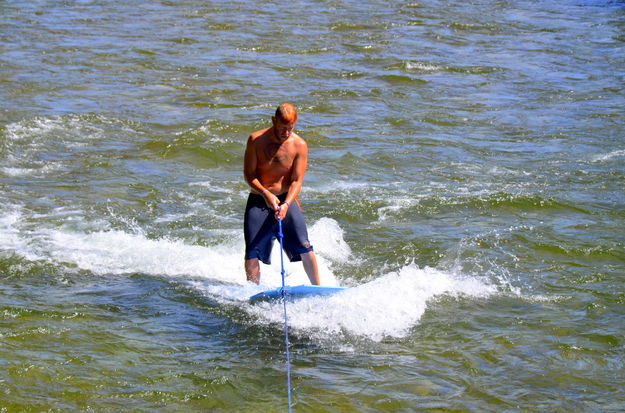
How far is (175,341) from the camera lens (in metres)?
7.81

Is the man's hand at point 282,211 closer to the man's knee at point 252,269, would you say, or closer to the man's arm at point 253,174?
the man's arm at point 253,174

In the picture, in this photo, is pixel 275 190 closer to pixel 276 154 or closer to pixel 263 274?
pixel 276 154

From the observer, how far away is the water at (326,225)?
23.6ft

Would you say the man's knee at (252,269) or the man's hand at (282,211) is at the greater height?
the man's hand at (282,211)

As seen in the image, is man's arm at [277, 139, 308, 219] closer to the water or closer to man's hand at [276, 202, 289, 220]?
man's hand at [276, 202, 289, 220]

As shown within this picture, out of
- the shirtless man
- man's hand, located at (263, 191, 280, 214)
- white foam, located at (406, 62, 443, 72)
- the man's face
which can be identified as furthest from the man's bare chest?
white foam, located at (406, 62, 443, 72)

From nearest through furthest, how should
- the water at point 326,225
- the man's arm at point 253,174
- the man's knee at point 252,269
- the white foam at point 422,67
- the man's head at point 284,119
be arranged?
the water at point 326,225
the man's head at point 284,119
the man's arm at point 253,174
the man's knee at point 252,269
the white foam at point 422,67

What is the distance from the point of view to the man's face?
296 inches

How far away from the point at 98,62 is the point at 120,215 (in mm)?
10366

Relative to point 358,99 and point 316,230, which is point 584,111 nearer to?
point 358,99

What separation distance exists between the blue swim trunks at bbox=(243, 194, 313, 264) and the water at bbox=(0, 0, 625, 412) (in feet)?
1.97

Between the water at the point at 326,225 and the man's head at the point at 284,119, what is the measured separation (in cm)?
164

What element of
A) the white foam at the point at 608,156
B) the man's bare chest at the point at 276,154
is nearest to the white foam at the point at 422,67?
the white foam at the point at 608,156

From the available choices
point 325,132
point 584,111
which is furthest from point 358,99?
point 584,111
